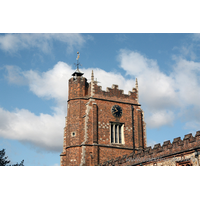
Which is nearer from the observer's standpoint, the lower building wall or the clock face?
the lower building wall

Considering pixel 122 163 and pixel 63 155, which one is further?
pixel 63 155

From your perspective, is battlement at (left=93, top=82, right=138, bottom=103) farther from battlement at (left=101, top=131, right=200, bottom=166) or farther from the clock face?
battlement at (left=101, top=131, right=200, bottom=166)

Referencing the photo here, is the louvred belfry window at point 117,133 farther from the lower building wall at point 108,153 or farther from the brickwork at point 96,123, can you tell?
the lower building wall at point 108,153

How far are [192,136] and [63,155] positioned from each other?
1990 centimetres

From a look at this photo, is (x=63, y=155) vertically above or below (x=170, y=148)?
above

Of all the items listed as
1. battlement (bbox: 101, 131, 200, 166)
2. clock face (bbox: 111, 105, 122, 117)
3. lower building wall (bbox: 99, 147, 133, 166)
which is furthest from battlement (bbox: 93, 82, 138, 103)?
battlement (bbox: 101, 131, 200, 166)

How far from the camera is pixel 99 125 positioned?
31.7 metres

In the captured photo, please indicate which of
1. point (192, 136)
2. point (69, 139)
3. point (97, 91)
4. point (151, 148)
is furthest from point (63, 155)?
point (192, 136)

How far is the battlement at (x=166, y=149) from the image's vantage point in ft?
58.4

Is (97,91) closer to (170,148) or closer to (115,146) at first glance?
(115,146)

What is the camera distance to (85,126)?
3070 cm

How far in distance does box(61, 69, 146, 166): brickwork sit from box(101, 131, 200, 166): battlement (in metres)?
5.49

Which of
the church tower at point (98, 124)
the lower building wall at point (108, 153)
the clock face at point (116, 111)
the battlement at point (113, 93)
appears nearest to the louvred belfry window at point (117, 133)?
the church tower at point (98, 124)

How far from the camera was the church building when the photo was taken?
3031 cm
